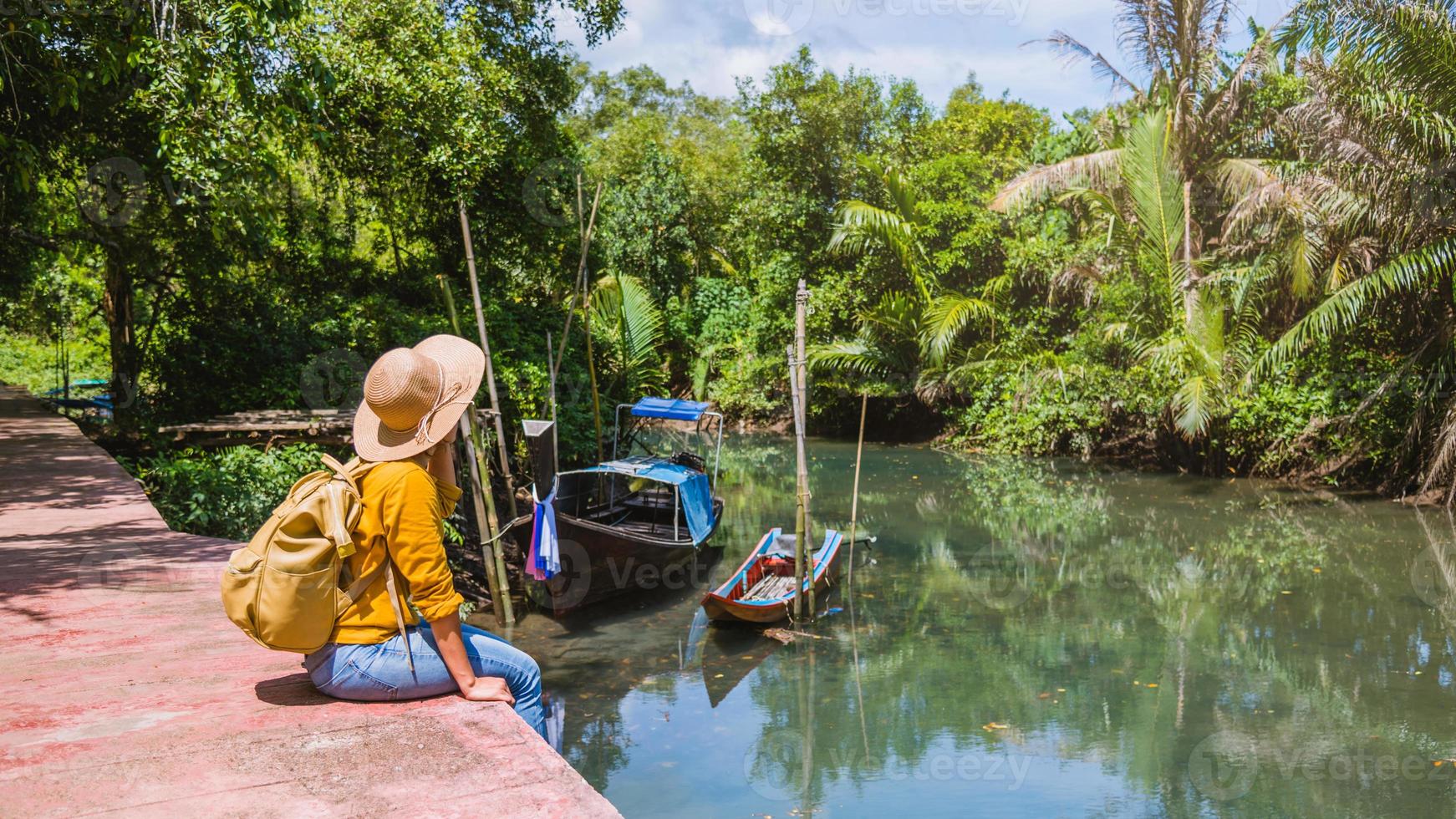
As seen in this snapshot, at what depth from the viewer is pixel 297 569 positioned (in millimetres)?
2896

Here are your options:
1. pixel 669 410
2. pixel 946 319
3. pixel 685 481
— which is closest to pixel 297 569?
pixel 685 481

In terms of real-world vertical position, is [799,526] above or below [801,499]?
below

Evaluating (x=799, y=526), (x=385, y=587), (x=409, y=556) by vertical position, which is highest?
(x=409, y=556)

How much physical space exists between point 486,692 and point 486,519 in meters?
6.29

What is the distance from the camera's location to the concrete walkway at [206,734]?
104 inches

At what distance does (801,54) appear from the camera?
24.8m

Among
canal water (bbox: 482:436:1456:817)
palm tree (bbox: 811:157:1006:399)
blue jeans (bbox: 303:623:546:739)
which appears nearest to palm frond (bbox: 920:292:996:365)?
palm tree (bbox: 811:157:1006:399)

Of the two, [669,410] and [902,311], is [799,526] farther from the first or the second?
[902,311]

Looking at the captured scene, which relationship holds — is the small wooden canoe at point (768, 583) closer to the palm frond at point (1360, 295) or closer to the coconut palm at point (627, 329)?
the coconut palm at point (627, 329)

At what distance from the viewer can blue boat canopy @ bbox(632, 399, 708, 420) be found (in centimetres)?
1286

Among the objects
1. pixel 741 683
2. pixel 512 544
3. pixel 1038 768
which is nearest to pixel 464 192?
pixel 512 544

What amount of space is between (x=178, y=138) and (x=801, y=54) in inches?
731

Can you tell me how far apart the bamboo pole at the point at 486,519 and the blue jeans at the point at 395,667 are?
5.70 metres

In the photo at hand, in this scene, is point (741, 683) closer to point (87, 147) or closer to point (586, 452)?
point (586, 452)
